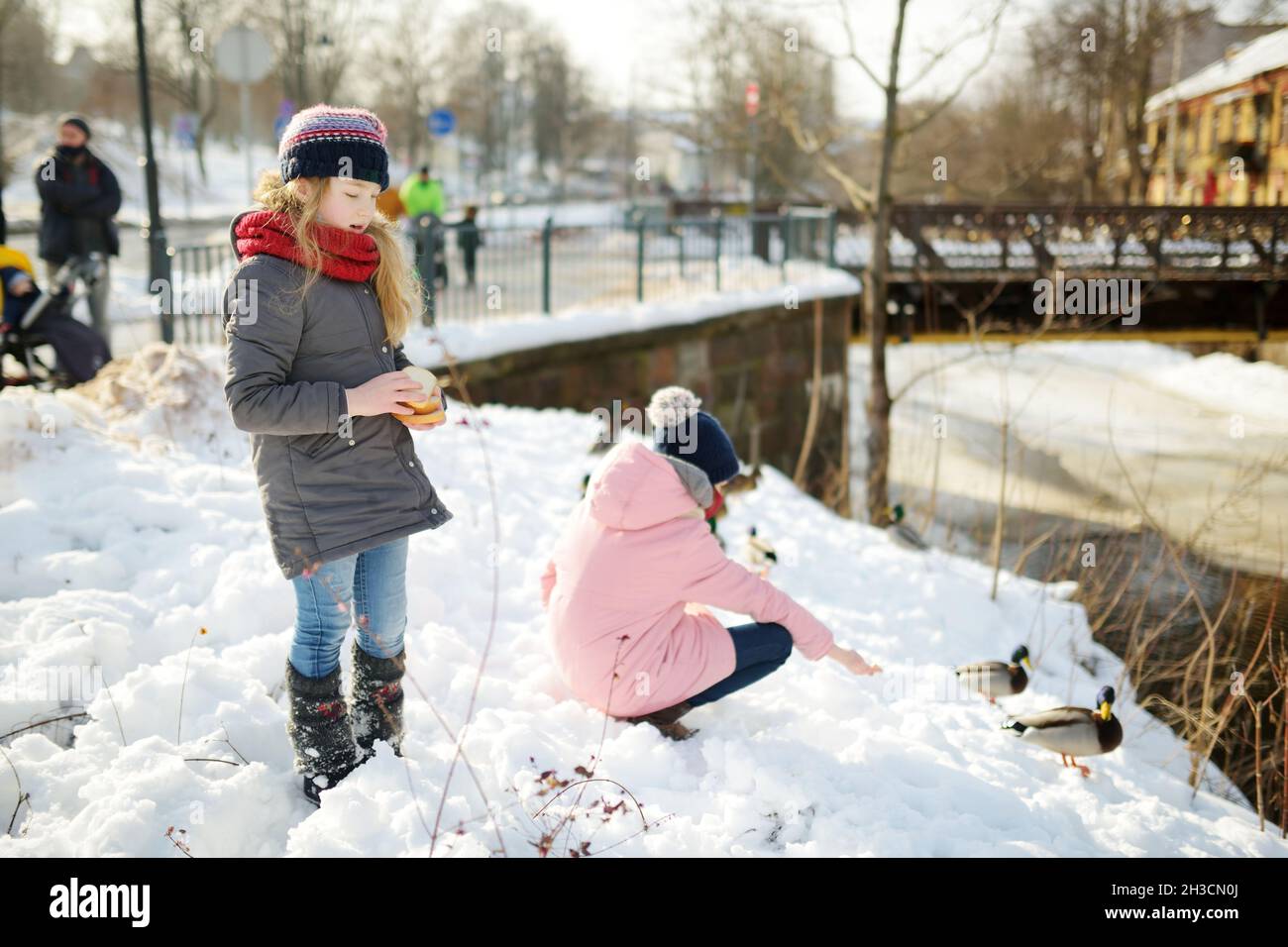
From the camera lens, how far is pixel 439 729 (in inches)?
128

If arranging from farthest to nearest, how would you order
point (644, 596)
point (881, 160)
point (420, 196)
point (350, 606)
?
point (420, 196)
point (881, 160)
point (644, 596)
point (350, 606)

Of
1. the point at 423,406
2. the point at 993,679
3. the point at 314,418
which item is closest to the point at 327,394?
the point at 314,418

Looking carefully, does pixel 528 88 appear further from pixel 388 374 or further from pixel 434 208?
pixel 388 374

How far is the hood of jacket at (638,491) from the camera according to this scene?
3090 mm

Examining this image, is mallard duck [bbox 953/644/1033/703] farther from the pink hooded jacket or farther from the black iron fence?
the black iron fence

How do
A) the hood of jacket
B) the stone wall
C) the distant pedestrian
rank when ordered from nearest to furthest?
1. the hood of jacket
2. the stone wall
3. the distant pedestrian

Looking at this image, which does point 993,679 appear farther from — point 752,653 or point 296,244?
point 296,244

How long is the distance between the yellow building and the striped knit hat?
74.1 feet

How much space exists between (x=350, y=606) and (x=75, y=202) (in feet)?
20.4

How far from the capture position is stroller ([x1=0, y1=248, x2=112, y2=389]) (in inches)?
259

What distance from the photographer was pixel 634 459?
3.11 metres

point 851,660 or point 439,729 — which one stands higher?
point 851,660

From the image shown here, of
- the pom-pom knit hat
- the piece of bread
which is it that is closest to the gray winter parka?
the piece of bread
